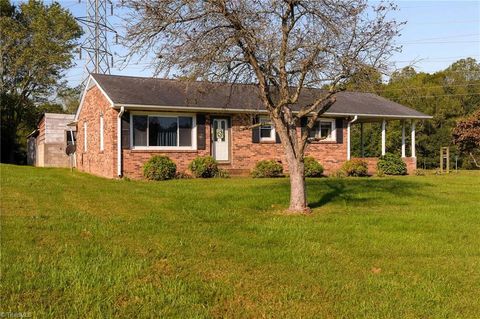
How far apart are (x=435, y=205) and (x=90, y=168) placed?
14.8 m

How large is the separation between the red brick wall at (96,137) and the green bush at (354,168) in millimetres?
9132

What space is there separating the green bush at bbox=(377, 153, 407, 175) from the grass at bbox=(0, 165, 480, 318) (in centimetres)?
1112

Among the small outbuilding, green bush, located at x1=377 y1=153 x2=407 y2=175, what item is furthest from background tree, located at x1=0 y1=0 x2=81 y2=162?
green bush, located at x1=377 y1=153 x2=407 y2=175

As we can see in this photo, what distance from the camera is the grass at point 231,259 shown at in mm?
4621

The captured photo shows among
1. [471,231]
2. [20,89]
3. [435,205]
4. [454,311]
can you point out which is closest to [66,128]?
[20,89]

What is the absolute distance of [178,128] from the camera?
61.6 ft

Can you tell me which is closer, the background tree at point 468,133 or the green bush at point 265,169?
the green bush at point 265,169

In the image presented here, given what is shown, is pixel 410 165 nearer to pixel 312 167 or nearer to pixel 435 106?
pixel 312 167

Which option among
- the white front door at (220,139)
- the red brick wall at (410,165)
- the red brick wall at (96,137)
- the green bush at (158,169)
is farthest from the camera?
the red brick wall at (410,165)

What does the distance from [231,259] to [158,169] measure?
11.2m

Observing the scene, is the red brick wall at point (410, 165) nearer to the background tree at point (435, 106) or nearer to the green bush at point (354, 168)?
the green bush at point (354, 168)

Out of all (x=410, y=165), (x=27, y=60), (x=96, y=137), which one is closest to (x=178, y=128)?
(x=96, y=137)

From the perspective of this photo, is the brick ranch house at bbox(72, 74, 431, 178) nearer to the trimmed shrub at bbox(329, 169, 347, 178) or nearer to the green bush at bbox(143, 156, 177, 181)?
the trimmed shrub at bbox(329, 169, 347, 178)

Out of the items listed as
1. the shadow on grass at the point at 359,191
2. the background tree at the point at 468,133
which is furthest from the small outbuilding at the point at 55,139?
the background tree at the point at 468,133
